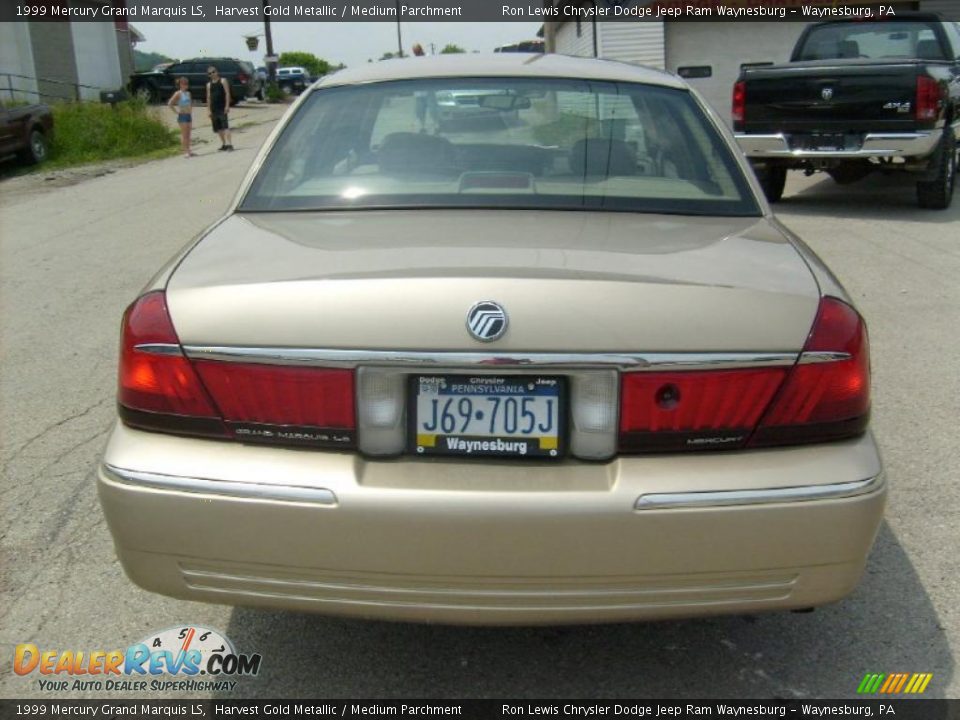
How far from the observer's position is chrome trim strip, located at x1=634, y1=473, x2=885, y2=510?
2.36 m

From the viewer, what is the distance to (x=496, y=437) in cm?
245

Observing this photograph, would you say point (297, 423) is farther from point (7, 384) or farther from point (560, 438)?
point (7, 384)

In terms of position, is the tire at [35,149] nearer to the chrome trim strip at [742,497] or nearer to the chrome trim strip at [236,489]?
the chrome trim strip at [236,489]

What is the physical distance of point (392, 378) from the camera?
2.43 m

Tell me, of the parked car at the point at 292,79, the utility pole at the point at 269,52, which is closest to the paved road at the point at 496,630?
the utility pole at the point at 269,52

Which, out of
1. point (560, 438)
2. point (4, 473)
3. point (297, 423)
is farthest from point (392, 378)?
point (4, 473)

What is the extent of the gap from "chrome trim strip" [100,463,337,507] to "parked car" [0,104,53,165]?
1705cm

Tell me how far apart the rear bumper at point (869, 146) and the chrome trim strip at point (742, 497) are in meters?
8.29

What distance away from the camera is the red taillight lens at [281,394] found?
2451mm

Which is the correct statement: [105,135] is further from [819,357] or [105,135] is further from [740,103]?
[819,357]

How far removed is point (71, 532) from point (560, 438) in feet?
7.15

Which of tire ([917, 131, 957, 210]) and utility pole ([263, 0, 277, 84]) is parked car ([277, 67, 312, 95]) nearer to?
utility pole ([263, 0, 277, 84])

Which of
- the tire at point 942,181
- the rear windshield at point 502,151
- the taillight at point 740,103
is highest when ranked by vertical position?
the rear windshield at point 502,151

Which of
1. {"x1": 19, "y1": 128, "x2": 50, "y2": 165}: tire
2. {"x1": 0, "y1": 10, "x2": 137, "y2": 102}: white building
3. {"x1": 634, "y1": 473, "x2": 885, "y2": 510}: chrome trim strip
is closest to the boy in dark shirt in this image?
{"x1": 19, "y1": 128, "x2": 50, "y2": 165}: tire
